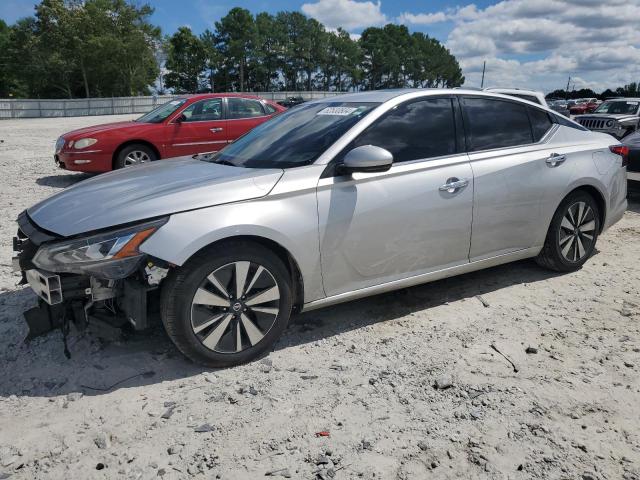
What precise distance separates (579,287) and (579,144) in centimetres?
127

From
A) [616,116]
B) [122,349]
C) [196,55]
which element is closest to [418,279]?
[122,349]

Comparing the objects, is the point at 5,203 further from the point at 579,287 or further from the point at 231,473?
the point at 579,287

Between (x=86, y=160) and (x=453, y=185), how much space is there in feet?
24.2

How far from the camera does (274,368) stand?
11.0 feet

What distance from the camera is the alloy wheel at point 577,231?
15.5 feet

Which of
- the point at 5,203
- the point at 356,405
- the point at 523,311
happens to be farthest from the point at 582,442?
the point at 5,203

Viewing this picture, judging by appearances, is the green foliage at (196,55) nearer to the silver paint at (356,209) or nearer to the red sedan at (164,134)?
the red sedan at (164,134)

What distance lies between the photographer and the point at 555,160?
452 centimetres

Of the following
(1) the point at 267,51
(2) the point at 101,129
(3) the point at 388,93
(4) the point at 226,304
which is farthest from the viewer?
(1) the point at 267,51

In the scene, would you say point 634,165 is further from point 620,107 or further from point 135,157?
point 620,107

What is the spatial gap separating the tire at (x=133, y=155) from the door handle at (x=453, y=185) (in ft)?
22.2

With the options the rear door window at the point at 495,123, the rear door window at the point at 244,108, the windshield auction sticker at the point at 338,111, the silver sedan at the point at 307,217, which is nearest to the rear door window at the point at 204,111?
the rear door window at the point at 244,108

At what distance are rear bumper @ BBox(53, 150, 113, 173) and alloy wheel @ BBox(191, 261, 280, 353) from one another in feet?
23.5

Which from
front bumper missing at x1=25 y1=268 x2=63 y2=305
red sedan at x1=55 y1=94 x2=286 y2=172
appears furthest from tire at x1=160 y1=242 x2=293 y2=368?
red sedan at x1=55 y1=94 x2=286 y2=172
